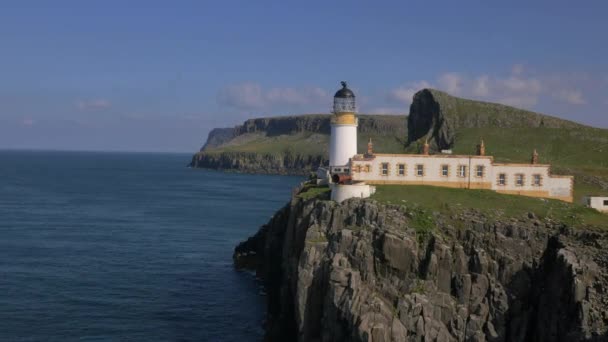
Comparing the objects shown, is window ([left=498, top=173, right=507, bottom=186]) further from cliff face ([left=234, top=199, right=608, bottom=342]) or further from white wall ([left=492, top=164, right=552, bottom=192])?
cliff face ([left=234, top=199, right=608, bottom=342])

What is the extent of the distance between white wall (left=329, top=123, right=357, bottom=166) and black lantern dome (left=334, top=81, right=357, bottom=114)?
1562mm

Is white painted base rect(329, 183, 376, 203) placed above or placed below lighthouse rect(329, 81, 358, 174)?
below

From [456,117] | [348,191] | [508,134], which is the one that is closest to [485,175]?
[348,191]

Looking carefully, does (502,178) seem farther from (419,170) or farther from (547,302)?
(547,302)

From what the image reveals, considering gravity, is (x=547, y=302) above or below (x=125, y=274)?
above

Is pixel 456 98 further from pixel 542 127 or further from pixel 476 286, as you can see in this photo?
pixel 476 286

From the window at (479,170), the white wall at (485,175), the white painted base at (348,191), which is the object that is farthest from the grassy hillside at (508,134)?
the white painted base at (348,191)

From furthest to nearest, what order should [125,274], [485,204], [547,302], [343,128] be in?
[125,274], [343,128], [485,204], [547,302]

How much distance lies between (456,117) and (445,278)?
83.5m

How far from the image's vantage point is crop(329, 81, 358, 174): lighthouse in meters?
60.4

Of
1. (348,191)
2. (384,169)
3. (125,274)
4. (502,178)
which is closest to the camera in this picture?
(348,191)

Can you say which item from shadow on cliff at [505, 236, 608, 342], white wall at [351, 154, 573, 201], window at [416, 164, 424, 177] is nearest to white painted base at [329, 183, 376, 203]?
white wall at [351, 154, 573, 201]

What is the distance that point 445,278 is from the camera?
136 feet

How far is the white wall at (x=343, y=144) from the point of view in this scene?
6038 centimetres
